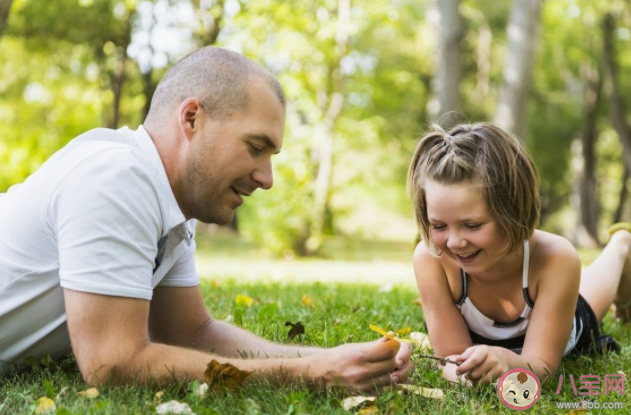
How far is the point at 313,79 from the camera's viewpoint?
12398mm

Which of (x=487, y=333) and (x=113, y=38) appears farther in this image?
(x=113, y=38)

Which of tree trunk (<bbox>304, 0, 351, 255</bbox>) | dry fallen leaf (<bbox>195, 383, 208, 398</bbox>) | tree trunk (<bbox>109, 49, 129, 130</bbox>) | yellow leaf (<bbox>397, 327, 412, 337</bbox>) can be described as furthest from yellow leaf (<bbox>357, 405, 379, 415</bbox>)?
tree trunk (<bbox>109, 49, 129, 130</bbox>)

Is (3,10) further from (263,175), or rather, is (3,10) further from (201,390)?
(201,390)

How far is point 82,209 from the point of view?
86.0 inches

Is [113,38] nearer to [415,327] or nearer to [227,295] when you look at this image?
[227,295]

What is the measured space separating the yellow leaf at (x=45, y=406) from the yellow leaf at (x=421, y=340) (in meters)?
1.81

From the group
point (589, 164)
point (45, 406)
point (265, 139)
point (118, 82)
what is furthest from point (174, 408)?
point (589, 164)

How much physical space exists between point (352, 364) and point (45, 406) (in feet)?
3.38

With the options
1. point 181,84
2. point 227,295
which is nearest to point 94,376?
point 181,84

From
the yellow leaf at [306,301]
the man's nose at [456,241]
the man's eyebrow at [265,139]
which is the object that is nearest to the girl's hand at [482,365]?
the man's nose at [456,241]

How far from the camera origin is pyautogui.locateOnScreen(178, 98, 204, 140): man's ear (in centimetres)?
253

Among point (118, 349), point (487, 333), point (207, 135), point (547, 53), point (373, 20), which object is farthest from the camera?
point (547, 53)

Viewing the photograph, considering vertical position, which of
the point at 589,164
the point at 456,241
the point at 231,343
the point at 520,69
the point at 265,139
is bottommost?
the point at 589,164

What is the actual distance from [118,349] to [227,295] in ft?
9.90
